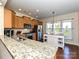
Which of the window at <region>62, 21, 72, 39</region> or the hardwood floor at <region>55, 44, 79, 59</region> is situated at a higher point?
the window at <region>62, 21, 72, 39</region>

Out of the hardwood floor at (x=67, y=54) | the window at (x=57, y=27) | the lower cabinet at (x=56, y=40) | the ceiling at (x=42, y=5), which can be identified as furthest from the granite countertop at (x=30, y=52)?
the window at (x=57, y=27)

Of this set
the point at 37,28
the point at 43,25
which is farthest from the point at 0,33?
the point at 43,25

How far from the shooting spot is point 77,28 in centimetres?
759

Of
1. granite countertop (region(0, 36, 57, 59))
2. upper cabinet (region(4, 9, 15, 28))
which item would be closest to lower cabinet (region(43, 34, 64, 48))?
upper cabinet (region(4, 9, 15, 28))

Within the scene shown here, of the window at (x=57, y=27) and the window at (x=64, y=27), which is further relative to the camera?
the window at (x=57, y=27)

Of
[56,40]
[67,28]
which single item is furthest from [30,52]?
[67,28]

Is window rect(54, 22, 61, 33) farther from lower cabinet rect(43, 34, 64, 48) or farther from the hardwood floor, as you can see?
the hardwood floor

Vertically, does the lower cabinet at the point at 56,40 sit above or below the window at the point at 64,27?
below

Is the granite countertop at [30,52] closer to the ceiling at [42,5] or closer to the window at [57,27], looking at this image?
the ceiling at [42,5]

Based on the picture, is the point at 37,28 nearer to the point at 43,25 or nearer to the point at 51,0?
the point at 43,25

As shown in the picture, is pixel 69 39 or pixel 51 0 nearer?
pixel 51 0

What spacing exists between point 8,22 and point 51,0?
2.10m

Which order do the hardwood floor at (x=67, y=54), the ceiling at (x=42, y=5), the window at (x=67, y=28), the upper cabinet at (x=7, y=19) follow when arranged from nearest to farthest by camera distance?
the upper cabinet at (x=7, y=19) < the hardwood floor at (x=67, y=54) < the ceiling at (x=42, y=5) < the window at (x=67, y=28)

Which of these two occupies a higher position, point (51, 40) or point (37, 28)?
point (37, 28)
